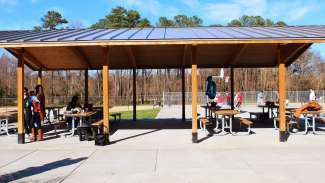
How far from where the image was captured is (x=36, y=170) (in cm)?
752

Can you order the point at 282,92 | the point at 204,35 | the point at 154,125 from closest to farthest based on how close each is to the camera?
the point at 282,92 < the point at 204,35 < the point at 154,125

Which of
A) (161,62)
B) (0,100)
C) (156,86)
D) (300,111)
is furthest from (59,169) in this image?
(156,86)

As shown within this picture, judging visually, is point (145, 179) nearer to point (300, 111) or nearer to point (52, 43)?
point (52, 43)

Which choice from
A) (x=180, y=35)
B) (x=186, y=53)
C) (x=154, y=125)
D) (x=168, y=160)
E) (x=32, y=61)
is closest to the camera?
(x=168, y=160)

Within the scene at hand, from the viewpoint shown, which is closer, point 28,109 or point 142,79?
point 28,109

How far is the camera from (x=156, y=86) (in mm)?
50406

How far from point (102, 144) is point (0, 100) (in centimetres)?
3499

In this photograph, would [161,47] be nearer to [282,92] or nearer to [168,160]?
[282,92]

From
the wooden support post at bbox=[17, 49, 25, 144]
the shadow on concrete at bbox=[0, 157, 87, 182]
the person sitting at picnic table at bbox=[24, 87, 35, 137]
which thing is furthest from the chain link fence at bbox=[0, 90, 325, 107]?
the shadow on concrete at bbox=[0, 157, 87, 182]

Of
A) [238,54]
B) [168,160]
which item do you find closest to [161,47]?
[238,54]

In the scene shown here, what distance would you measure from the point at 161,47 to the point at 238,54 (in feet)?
9.83

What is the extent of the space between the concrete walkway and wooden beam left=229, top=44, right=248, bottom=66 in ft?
11.2

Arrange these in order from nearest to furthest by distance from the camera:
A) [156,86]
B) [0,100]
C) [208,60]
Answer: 1. [208,60]
2. [0,100]
3. [156,86]

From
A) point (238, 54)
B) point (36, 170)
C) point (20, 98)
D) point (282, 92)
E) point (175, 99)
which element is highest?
point (238, 54)
